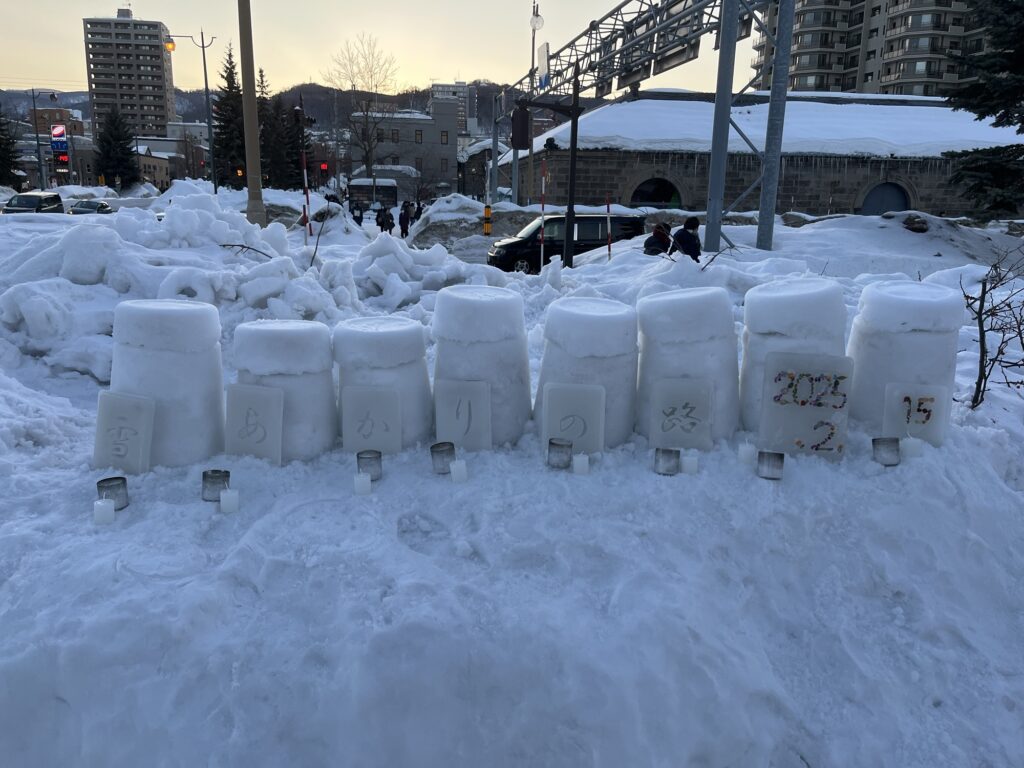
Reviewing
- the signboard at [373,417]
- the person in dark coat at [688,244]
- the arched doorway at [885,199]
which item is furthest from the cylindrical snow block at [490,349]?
the arched doorway at [885,199]

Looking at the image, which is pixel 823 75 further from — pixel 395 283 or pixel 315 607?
pixel 315 607

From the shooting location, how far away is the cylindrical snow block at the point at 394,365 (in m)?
3.56

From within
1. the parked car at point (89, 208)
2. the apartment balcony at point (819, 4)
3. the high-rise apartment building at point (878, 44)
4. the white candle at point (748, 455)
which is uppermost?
the apartment balcony at point (819, 4)

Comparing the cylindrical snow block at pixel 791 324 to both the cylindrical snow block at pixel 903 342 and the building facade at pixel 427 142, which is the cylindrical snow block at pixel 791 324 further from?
the building facade at pixel 427 142

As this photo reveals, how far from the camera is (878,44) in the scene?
62.3m

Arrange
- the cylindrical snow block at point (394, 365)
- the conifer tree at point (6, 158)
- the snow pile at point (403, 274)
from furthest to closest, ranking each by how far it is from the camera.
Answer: the conifer tree at point (6, 158), the snow pile at point (403, 274), the cylindrical snow block at point (394, 365)

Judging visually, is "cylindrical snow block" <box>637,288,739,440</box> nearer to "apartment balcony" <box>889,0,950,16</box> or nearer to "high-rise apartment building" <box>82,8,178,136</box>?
"apartment balcony" <box>889,0,950,16</box>

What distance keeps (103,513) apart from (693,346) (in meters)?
2.90

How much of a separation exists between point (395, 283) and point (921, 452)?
6.81 meters

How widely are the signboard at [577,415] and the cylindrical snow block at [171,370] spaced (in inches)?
69.8

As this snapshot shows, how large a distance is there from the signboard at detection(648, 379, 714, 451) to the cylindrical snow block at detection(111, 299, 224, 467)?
7.65ft

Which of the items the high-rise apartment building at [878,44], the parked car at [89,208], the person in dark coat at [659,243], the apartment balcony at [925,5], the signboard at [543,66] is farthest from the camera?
the high-rise apartment building at [878,44]

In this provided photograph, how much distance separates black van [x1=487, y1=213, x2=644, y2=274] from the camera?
15.6m

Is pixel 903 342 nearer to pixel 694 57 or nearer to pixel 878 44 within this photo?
pixel 694 57
